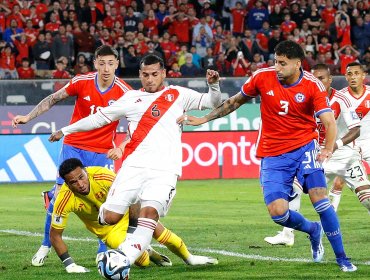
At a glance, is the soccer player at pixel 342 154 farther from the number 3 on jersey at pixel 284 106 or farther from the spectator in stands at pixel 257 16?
the spectator in stands at pixel 257 16

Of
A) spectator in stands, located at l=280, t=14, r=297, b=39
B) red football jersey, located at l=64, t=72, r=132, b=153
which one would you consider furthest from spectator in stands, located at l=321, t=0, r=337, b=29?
red football jersey, located at l=64, t=72, r=132, b=153

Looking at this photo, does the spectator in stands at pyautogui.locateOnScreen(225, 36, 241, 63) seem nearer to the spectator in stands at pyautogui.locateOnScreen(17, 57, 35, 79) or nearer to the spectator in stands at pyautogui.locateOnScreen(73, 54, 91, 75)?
the spectator in stands at pyautogui.locateOnScreen(73, 54, 91, 75)

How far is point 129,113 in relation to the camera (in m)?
10.1

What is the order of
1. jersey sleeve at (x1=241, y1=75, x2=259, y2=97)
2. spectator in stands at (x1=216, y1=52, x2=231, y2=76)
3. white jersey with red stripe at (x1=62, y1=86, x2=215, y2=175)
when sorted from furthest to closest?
spectator in stands at (x1=216, y1=52, x2=231, y2=76) < jersey sleeve at (x1=241, y1=75, x2=259, y2=97) < white jersey with red stripe at (x1=62, y1=86, x2=215, y2=175)

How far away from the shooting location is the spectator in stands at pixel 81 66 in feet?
83.3

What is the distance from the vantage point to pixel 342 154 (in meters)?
13.6

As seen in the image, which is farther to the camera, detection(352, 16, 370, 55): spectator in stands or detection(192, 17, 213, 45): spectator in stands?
detection(352, 16, 370, 55): spectator in stands

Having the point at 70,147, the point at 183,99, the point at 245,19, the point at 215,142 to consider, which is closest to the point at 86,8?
the point at 245,19

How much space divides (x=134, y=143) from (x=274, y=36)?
1950 cm

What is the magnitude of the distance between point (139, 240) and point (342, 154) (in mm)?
4897

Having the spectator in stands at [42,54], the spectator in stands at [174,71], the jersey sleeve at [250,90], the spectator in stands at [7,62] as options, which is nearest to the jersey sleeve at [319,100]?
the jersey sleeve at [250,90]

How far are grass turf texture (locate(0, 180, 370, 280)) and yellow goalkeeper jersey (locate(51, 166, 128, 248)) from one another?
0.39m

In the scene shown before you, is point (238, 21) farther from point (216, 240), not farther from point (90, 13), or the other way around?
point (216, 240)

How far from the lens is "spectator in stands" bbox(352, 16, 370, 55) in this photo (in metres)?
30.0
